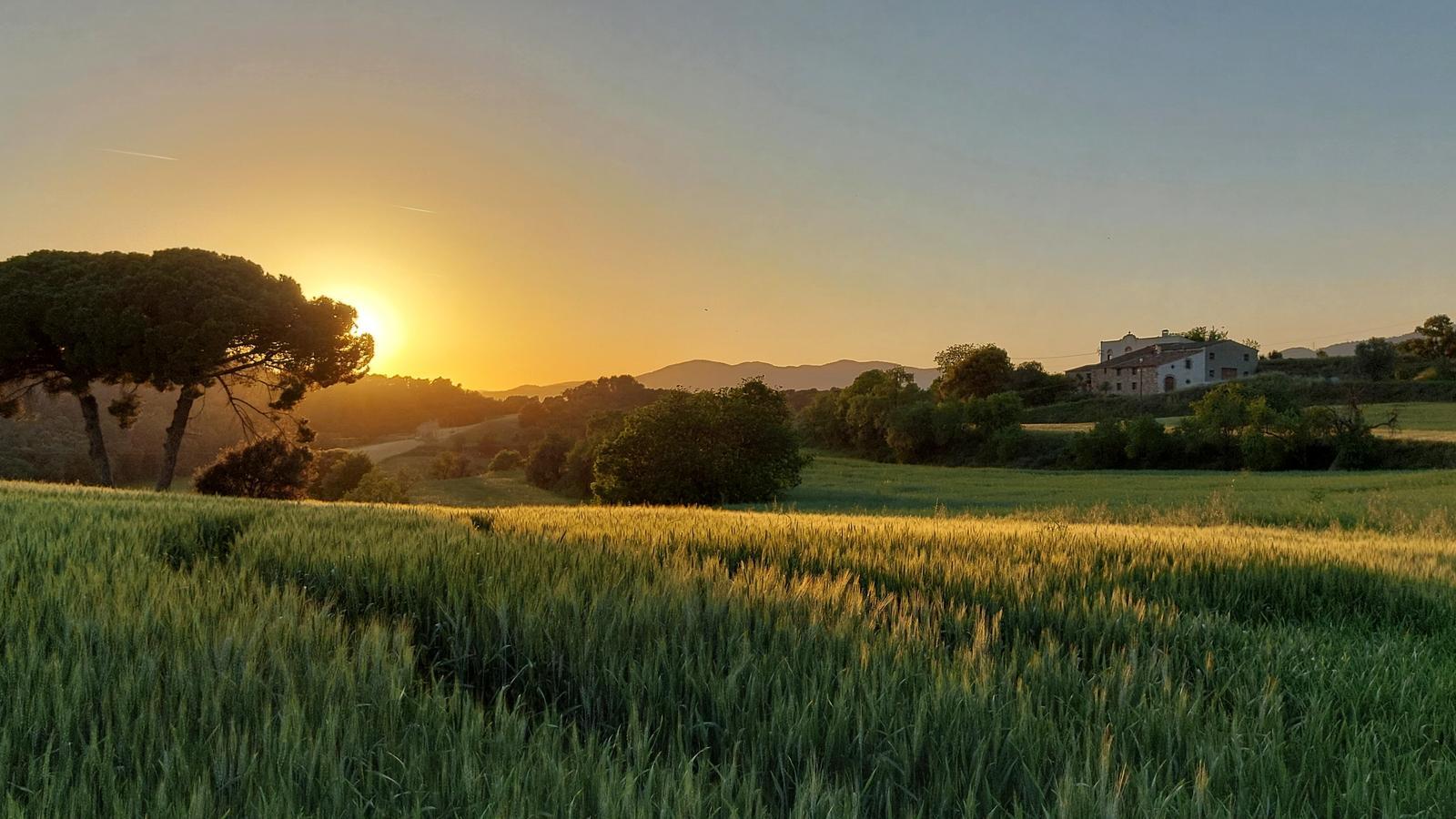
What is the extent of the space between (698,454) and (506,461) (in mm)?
42305

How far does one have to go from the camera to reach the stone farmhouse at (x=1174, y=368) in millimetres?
105188

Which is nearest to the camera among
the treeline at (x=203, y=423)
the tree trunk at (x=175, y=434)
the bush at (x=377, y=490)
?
the tree trunk at (x=175, y=434)

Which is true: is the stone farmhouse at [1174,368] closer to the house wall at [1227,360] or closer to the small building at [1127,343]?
the house wall at [1227,360]

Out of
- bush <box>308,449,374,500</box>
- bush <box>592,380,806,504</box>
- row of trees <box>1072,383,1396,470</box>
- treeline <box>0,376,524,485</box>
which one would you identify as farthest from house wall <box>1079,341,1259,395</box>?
bush <box>308,449,374,500</box>

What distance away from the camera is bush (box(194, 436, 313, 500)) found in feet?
111

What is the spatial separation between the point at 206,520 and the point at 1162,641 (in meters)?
6.95

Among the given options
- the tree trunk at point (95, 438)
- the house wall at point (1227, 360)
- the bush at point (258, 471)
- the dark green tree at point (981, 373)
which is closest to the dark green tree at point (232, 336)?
the bush at point (258, 471)

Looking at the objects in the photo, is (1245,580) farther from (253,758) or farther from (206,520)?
(206,520)

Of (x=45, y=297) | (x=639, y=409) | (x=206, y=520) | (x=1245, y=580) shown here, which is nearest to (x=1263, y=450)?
(x=639, y=409)

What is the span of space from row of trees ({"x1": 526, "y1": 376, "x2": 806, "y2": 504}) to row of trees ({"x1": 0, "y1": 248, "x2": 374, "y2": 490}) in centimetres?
1557

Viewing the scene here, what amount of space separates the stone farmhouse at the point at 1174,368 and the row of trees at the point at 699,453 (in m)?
76.1

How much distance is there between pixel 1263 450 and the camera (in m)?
51.8

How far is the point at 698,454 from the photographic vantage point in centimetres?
4419

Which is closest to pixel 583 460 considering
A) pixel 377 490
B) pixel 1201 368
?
pixel 377 490
